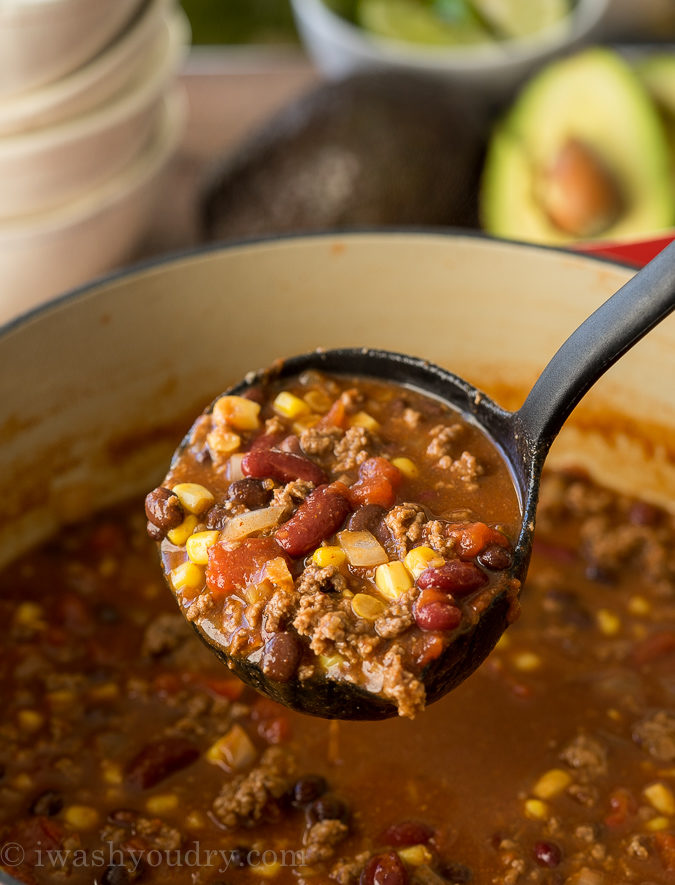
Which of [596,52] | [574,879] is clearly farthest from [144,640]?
[596,52]

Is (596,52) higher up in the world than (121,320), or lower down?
lower down

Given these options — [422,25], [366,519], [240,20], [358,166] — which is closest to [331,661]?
[366,519]

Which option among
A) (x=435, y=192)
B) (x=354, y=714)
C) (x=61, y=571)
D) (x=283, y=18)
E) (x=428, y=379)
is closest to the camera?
(x=354, y=714)

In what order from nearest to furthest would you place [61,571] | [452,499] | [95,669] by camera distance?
[452,499] < [95,669] < [61,571]

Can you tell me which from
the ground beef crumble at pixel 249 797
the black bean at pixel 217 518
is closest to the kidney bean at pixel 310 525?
the black bean at pixel 217 518

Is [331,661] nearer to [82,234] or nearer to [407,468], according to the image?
[407,468]

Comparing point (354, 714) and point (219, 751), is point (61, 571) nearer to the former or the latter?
point (219, 751)

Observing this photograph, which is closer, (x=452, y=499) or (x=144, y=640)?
(x=452, y=499)
